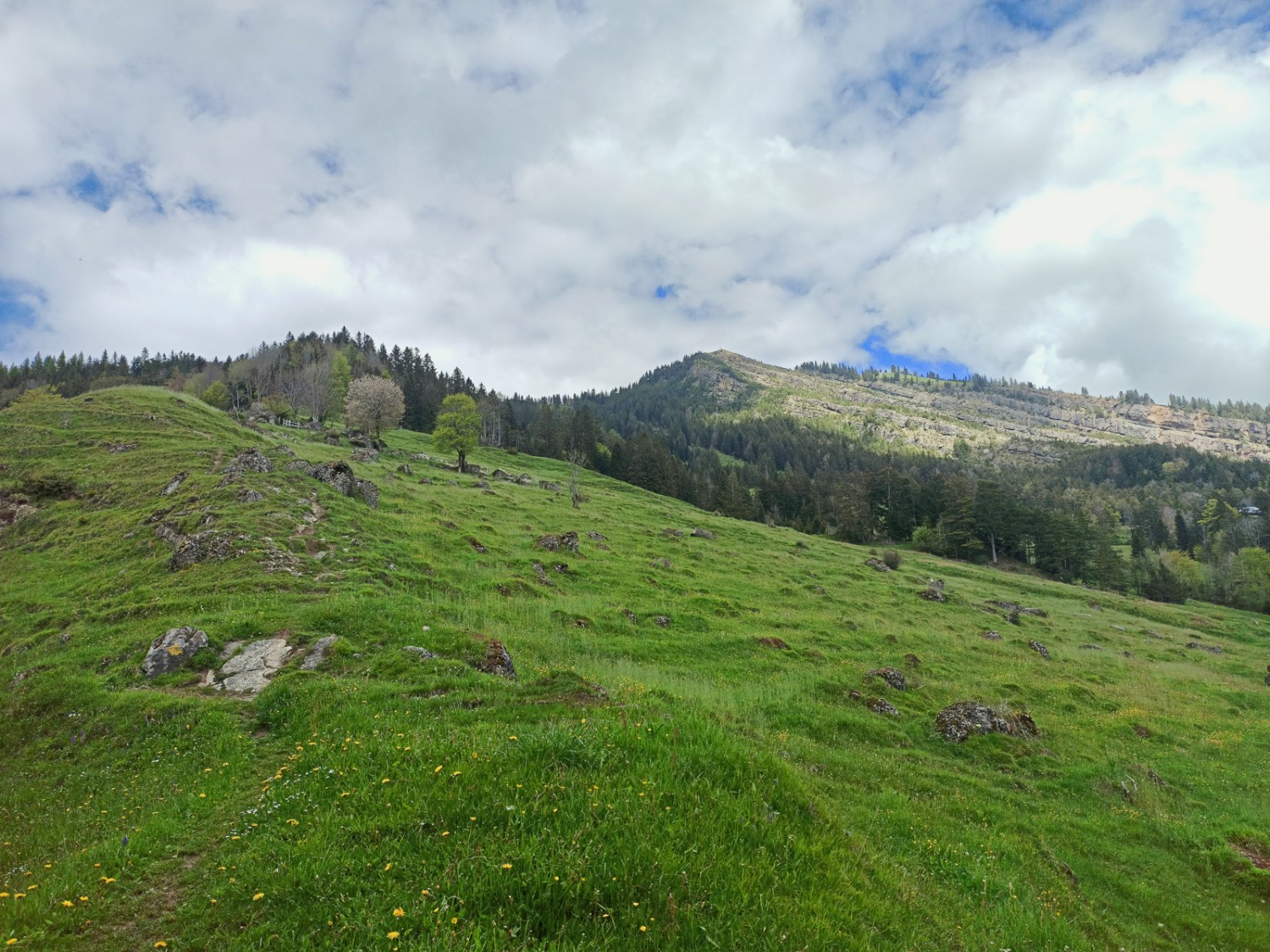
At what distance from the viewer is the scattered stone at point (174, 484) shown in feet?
109

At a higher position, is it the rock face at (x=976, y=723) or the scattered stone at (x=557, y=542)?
the scattered stone at (x=557, y=542)

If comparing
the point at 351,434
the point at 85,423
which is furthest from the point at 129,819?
the point at 351,434

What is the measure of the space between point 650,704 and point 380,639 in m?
9.10

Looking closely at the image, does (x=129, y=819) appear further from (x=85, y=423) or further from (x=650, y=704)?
(x=85, y=423)

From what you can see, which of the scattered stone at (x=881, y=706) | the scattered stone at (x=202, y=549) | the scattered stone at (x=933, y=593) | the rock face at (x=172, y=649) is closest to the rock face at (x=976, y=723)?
the scattered stone at (x=881, y=706)

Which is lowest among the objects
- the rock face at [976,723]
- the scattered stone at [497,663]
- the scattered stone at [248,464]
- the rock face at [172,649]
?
the rock face at [976,723]

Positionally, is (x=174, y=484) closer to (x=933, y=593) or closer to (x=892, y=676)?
(x=892, y=676)

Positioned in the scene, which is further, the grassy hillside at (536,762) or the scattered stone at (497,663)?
the scattered stone at (497,663)

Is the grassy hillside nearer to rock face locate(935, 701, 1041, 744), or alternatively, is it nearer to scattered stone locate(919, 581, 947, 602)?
rock face locate(935, 701, 1041, 744)

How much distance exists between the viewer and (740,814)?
298 inches

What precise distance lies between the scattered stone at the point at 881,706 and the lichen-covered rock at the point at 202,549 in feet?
Answer: 88.1

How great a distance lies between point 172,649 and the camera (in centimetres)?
1638

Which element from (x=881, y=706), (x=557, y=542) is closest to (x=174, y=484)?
(x=557, y=542)

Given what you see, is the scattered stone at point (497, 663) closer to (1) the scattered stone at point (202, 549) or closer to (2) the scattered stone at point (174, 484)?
(1) the scattered stone at point (202, 549)
